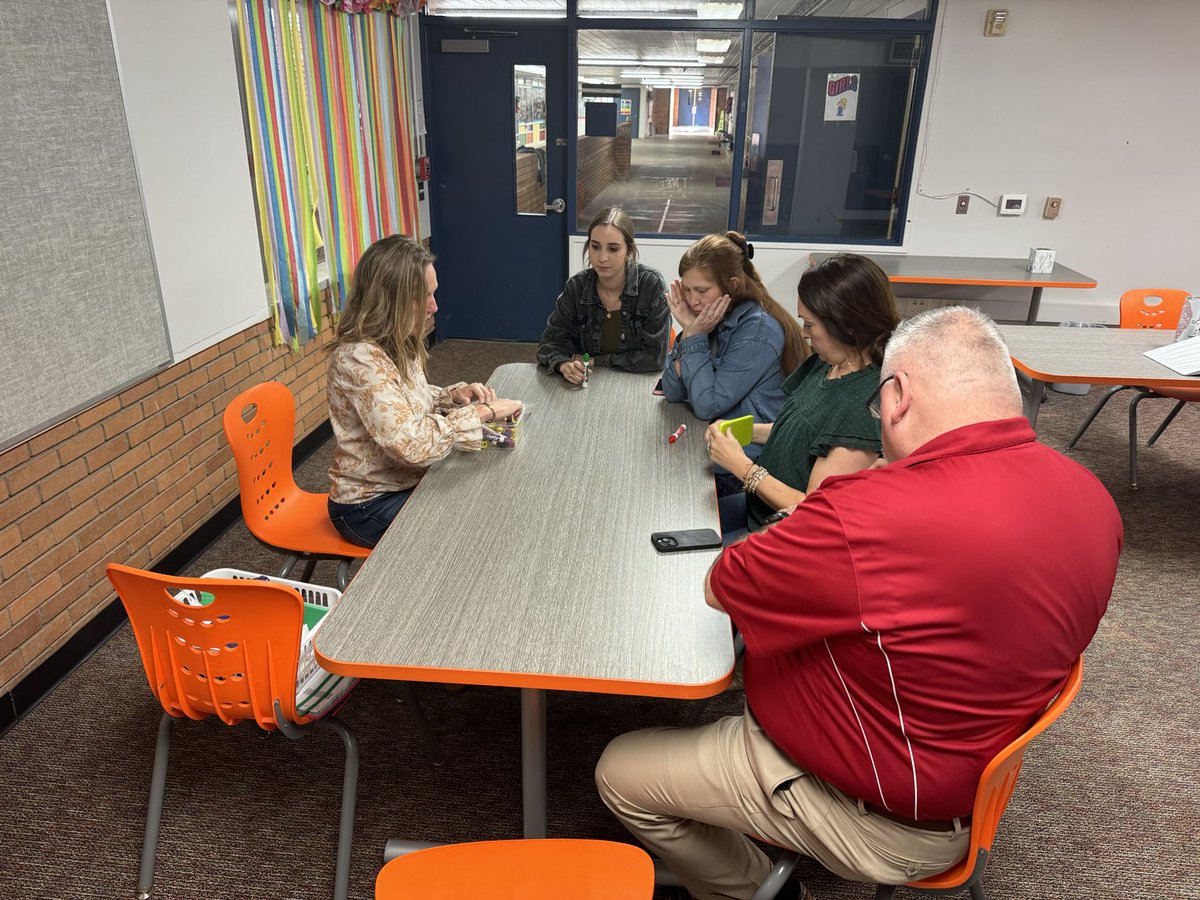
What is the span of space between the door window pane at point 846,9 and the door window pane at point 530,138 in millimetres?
1422

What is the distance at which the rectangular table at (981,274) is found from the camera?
447cm

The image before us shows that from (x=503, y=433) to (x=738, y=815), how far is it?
3.81ft

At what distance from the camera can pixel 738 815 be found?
1.39 meters

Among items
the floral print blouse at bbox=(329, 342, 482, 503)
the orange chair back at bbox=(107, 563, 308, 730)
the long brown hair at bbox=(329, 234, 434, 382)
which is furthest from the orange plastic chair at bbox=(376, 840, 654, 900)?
the long brown hair at bbox=(329, 234, 434, 382)

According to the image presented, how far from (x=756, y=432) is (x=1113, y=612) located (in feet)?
5.15

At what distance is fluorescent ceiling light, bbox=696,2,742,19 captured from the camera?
489 cm

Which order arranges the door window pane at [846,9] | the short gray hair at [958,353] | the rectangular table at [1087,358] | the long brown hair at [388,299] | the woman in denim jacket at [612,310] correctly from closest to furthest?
1. the short gray hair at [958,353]
2. the long brown hair at [388,299]
3. the woman in denim jacket at [612,310]
4. the rectangular table at [1087,358]
5. the door window pane at [846,9]

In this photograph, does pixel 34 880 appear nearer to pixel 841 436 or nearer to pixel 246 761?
pixel 246 761

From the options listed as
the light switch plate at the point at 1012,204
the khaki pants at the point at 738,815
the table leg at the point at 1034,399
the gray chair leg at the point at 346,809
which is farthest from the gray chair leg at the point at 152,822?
the light switch plate at the point at 1012,204

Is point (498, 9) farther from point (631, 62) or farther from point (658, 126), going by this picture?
point (658, 126)

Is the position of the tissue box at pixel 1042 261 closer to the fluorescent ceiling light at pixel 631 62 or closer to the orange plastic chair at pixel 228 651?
the fluorescent ceiling light at pixel 631 62

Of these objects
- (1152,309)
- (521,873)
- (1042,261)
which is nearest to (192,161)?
(521,873)

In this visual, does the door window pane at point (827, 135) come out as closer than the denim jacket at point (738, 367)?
No

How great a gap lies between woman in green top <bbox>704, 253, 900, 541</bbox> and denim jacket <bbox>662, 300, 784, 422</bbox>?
304 mm
